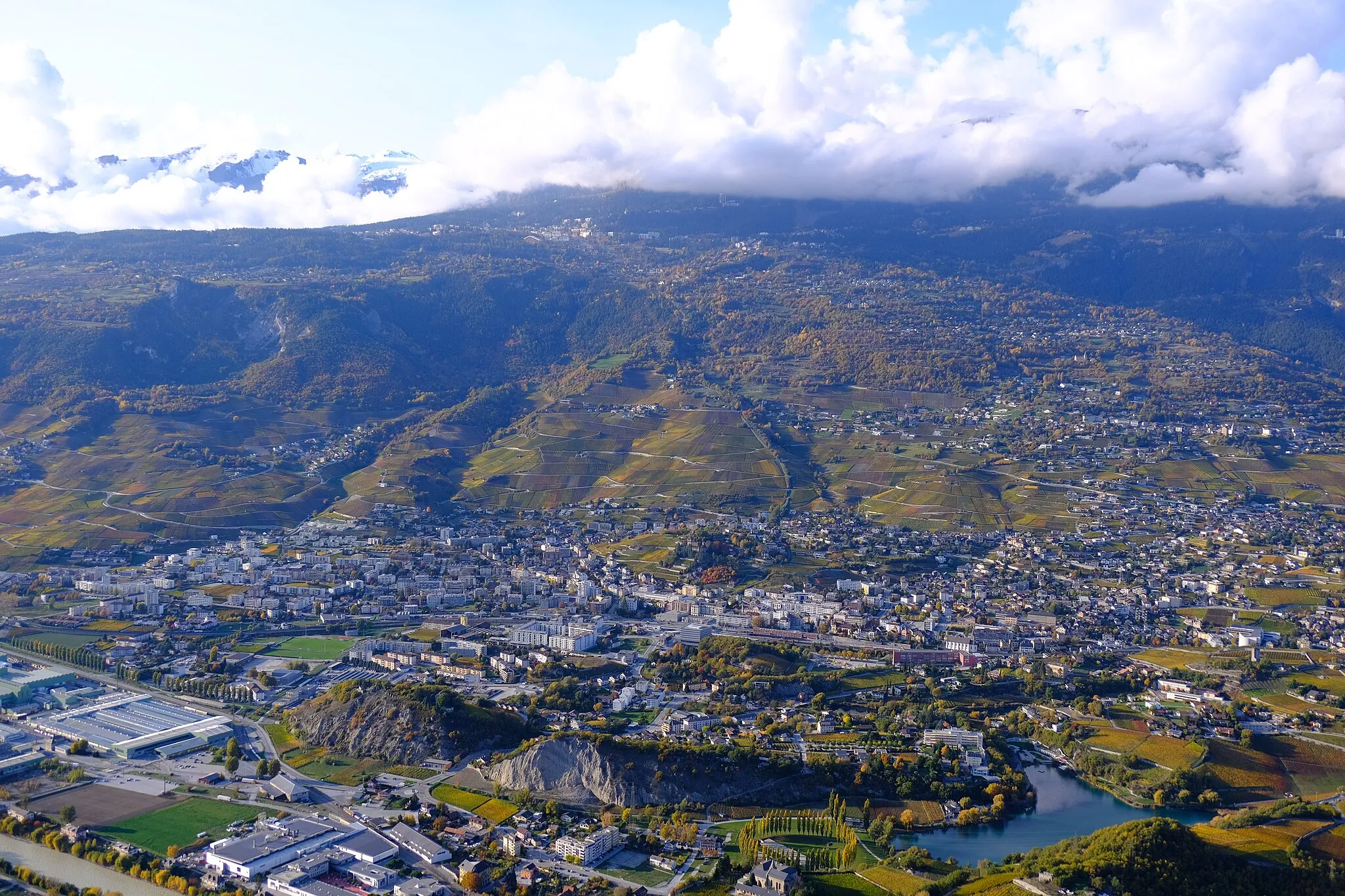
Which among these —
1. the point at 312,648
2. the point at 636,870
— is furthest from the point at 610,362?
the point at 636,870

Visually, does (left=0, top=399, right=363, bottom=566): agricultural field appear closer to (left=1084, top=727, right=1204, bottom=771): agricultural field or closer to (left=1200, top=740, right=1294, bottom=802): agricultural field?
(left=1084, top=727, right=1204, bottom=771): agricultural field

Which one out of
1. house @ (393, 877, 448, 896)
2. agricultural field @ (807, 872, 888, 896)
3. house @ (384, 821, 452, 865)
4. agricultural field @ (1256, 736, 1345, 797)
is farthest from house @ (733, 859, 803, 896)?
agricultural field @ (1256, 736, 1345, 797)

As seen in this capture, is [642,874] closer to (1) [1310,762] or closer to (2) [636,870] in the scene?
(2) [636,870]

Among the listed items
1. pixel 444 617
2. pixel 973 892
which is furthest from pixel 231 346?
pixel 973 892

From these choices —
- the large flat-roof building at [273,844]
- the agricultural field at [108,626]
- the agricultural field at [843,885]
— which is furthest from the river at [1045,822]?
the agricultural field at [108,626]

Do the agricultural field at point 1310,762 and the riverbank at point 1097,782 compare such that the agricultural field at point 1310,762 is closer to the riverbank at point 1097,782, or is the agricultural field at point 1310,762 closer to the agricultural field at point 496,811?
the riverbank at point 1097,782

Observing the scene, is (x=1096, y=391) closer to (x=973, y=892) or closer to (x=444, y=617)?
(x=444, y=617)
